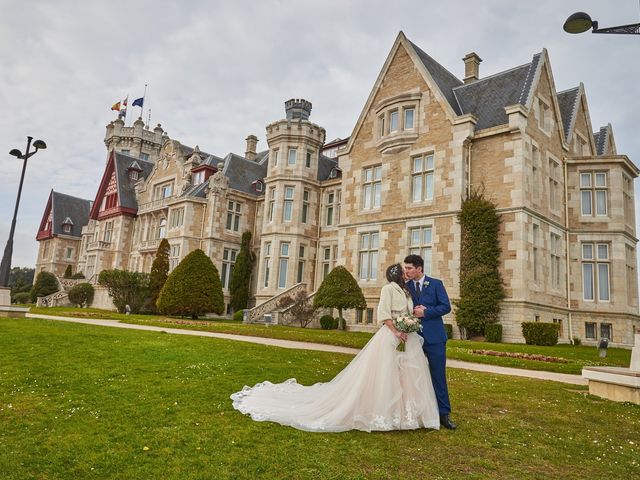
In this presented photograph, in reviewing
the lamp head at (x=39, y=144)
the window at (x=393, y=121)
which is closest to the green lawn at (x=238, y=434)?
the lamp head at (x=39, y=144)

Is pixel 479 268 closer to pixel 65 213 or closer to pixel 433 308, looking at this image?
pixel 433 308

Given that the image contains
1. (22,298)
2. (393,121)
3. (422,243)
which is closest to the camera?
(422,243)

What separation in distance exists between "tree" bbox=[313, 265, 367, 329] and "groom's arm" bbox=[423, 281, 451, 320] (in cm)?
1681

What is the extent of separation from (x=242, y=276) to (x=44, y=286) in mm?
23627

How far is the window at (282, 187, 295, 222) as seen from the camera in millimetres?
32625

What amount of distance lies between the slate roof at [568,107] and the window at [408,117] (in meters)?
8.59

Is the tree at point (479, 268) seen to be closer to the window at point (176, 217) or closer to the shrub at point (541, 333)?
the shrub at point (541, 333)

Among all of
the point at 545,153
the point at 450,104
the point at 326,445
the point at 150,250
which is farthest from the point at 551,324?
the point at 150,250

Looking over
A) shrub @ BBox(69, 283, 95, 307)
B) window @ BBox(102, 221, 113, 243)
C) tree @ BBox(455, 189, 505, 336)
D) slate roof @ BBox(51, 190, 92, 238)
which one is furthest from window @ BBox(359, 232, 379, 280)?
slate roof @ BBox(51, 190, 92, 238)

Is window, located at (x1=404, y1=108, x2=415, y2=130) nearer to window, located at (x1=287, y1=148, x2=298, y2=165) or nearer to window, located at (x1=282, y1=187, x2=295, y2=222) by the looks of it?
window, located at (x1=287, y1=148, x2=298, y2=165)

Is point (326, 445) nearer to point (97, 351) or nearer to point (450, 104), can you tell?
point (97, 351)

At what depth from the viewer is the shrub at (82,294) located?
126 ft

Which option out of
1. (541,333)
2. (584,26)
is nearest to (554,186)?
(541,333)

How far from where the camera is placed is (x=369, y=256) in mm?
26078
